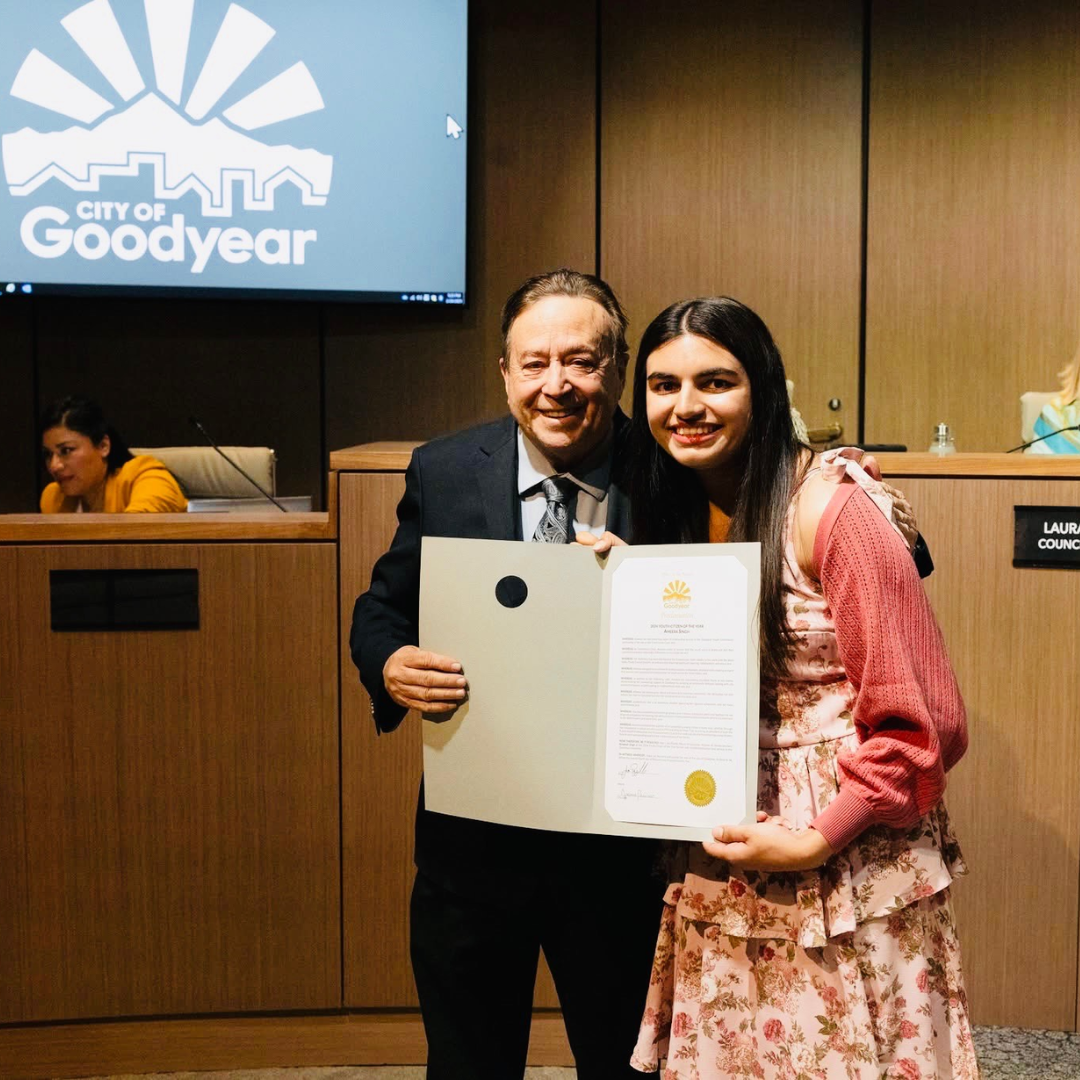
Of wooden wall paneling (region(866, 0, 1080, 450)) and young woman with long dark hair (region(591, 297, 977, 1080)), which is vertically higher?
wooden wall paneling (region(866, 0, 1080, 450))

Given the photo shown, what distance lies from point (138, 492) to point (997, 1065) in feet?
8.57

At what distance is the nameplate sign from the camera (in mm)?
2088

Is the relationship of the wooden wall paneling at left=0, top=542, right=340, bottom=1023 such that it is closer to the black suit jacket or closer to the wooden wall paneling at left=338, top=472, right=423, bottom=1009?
the wooden wall paneling at left=338, top=472, right=423, bottom=1009

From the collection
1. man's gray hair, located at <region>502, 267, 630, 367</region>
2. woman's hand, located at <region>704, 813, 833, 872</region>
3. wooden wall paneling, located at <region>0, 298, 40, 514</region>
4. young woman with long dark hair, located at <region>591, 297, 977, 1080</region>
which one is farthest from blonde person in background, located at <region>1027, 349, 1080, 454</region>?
wooden wall paneling, located at <region>0, 298, 40, 514</region>

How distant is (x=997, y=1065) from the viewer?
6.85ft

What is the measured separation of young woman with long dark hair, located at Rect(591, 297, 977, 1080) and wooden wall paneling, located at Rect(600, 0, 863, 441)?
10.3 feet

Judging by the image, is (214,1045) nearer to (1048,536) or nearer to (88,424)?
(1048,536)

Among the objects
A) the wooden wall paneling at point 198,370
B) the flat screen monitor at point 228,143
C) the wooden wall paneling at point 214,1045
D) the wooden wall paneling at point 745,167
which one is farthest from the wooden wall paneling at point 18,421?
the wooden wall paneling at point 214,1045

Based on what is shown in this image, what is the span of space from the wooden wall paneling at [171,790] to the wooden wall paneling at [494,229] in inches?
88.6

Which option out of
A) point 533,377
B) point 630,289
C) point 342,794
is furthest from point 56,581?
point 630,289

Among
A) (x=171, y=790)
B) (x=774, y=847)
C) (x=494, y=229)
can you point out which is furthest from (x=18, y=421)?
(x=774, y=847)

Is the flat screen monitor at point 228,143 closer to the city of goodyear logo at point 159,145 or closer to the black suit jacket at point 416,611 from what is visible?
the city of goodyear logo at point 159,145

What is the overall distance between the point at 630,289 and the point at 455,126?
0.85 metres

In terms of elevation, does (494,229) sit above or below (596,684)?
above
